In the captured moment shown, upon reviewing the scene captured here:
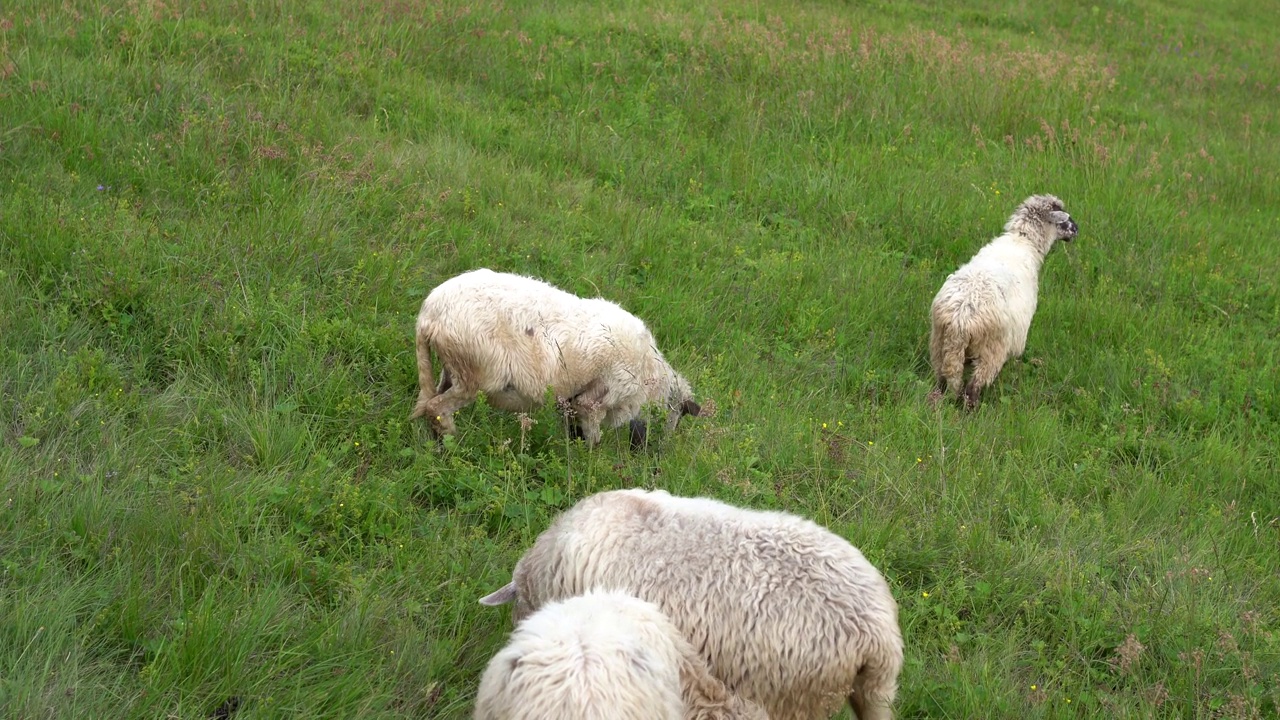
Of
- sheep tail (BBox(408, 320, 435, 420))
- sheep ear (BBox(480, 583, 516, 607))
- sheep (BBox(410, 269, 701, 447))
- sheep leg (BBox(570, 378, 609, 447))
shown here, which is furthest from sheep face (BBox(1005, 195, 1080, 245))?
sheep ear (BBox(480, 583, 516, 607))

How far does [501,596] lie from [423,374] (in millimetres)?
1800

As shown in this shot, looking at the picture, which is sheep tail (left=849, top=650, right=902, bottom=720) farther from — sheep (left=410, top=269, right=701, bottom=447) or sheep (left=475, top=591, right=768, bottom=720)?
sheep (left=410, top=269, right=701, bottom=447)

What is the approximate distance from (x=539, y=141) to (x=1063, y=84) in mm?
6597

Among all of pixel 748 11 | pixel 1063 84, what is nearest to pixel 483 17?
pixel 748 11

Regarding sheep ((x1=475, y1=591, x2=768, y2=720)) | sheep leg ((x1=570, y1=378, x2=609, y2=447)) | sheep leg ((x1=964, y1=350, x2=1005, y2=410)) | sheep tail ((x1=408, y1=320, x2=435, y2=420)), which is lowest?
sheep leg ((x1=964, y1=350, x2=1005, y2=410))

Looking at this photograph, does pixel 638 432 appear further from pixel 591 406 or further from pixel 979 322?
pixel 979 322

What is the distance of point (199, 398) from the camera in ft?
16.7

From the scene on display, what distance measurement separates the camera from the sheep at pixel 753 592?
3584mm

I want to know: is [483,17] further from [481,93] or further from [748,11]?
[748,11]

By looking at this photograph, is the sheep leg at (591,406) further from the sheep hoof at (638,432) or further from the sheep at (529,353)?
the sheep hoof at (638,432)

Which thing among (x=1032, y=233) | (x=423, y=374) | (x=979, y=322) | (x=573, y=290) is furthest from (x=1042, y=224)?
(x=423, y=374)

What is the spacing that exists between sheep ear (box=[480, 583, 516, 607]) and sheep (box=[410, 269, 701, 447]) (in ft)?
4.79

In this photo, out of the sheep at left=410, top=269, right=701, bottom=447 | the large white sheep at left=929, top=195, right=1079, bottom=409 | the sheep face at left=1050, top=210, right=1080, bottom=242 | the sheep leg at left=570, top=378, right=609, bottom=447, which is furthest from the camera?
the sheep face at left=1050, top=210, right=1080, bottom=242

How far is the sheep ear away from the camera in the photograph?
3.93m
